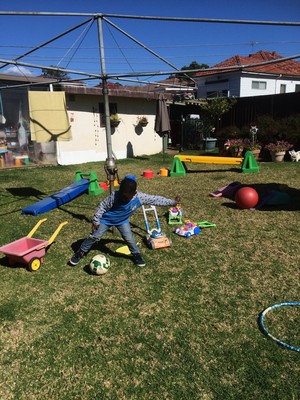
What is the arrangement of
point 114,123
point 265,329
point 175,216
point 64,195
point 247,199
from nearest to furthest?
point 265,329
point 175,216
point 247,199
point 64,195
point 114,123

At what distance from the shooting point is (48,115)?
8.09 metres

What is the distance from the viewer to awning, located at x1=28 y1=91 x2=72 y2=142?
7984mm

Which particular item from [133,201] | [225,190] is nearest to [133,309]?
[133,201]

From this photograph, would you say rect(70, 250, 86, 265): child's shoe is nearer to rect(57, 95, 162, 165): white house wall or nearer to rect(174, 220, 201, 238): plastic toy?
rect(174, 220, 201, 238): plastic toy

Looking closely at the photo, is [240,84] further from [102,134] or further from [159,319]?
[159,319]

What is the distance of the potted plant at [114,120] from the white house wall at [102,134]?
0.39 metres

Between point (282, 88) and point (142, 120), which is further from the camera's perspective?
point (282, 88)

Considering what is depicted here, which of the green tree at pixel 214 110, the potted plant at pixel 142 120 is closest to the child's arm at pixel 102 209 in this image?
the potted plant at pixel 142 120

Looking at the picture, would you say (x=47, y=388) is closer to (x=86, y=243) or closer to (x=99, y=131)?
(x=86, y=243)

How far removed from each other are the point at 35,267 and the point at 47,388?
237 centimetres

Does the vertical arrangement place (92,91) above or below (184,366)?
above

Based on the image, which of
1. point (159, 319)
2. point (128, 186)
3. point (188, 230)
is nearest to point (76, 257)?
point (128, 186)

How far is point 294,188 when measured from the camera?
31.7ft

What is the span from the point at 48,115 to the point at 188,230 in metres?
4.55
